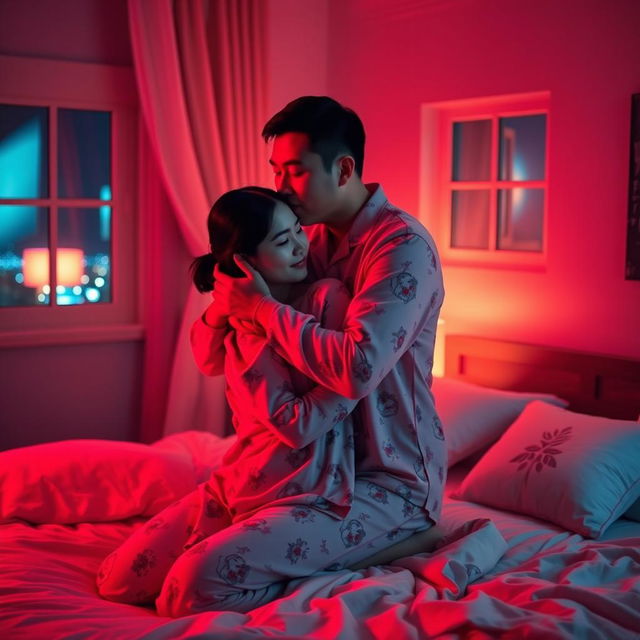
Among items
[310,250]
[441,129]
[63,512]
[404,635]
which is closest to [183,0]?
[441,129]

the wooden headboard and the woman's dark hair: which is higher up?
the woman's dark hair

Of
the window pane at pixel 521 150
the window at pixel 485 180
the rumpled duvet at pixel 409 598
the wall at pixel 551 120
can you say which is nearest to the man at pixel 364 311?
the rumpled duvet at pixel 409 598

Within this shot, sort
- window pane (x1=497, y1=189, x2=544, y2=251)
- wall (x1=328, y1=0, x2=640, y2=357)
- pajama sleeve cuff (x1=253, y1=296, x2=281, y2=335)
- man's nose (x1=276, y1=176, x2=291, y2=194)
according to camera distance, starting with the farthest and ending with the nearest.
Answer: window pane (x1=497, y1=189, x2=544, y2=251) < wall (x1=328, y1=0, x2=640, y2=357) < man's nose (x1=276, y1=176, x2=291, y2=194) < pajama sleeve cuff (x1=253, y1=296, x2=281, y2=335)

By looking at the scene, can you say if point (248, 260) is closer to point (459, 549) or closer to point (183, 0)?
point (459, 549)

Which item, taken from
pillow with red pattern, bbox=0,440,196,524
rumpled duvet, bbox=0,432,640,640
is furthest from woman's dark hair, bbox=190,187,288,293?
pillow with red pattern, bbox=0,440,196,524

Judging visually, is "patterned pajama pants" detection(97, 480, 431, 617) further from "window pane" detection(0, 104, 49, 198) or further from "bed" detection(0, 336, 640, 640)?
"window pane" detection(0, 104, 49, 198)

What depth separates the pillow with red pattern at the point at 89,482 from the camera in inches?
105

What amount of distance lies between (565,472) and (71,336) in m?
2.17

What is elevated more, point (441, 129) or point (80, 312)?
point (441, 129)

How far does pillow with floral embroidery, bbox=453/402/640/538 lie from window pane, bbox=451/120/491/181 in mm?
1369

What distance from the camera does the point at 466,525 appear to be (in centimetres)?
229

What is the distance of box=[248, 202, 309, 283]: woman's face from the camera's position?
82.8 inches

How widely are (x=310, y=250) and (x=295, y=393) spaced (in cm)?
43

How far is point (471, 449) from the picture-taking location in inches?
124
